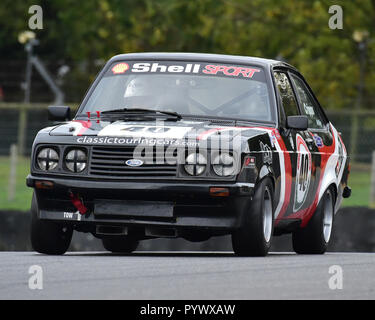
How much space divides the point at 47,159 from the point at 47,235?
0.68 metres

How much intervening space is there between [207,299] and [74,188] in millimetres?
3050

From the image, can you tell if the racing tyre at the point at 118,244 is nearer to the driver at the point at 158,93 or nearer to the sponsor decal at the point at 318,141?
the driver at the point at 158,93

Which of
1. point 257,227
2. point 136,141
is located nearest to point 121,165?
point 136,141

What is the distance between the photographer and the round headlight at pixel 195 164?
9914mm

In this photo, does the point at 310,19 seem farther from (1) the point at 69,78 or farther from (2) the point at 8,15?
(2) the point at 8,15

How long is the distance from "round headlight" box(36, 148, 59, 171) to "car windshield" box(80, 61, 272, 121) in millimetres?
1068

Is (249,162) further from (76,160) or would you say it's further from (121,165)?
(76,160)

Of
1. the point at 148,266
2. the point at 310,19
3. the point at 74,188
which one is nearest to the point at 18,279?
the point at 148,266

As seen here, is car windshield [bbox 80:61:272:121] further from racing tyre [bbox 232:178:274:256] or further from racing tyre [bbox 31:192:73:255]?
racing tyre [bbox 31:192:73:255]

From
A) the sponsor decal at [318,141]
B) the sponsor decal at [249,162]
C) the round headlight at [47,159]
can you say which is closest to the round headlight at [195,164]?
the sponsor decal at [249,162]

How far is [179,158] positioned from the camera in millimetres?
9914

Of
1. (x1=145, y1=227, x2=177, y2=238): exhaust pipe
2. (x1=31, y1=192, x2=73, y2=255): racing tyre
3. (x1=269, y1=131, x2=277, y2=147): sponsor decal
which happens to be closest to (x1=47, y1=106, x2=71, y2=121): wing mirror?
(x1=31, y1=192, x2=73, y2=255): racing tyre

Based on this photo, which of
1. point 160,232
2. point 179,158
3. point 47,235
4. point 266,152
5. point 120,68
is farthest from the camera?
point 120,68

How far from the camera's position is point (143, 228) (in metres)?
10.1
